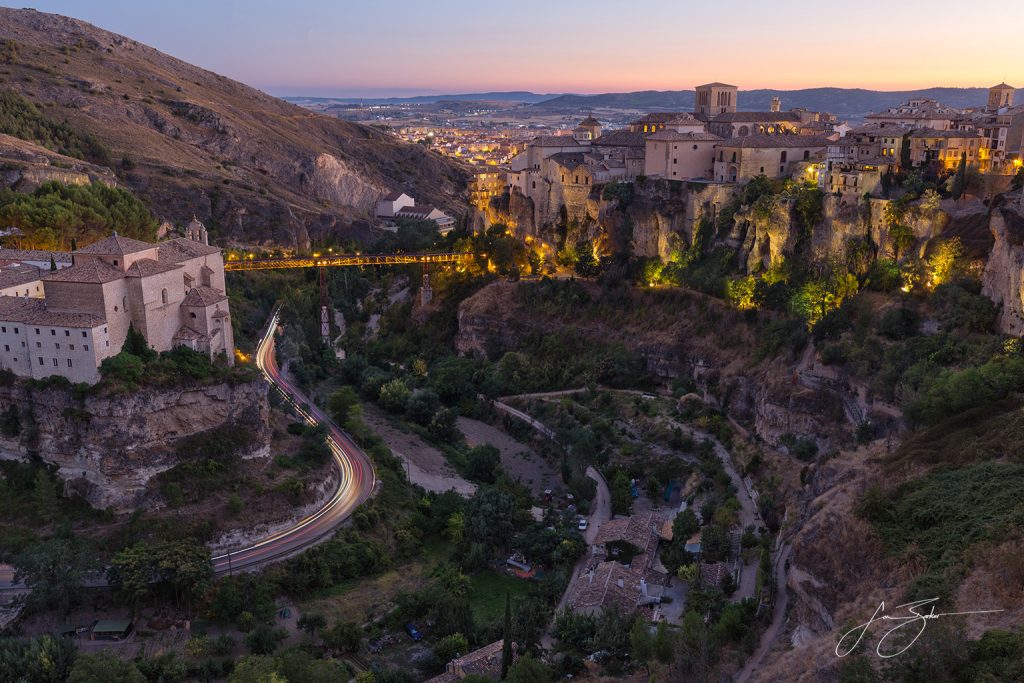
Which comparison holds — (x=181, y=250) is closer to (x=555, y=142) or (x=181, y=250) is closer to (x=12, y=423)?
(x=12, y=423)

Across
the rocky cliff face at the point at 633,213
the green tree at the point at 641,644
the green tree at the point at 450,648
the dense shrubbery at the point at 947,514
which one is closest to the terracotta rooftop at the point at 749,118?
the rocky cliff face at the point at 633,213

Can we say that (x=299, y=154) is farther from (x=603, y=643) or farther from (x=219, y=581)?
(x=603, y=643)

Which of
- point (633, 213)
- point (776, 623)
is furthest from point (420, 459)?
point (633, 213)

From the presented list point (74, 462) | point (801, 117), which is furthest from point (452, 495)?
point (801, 117)

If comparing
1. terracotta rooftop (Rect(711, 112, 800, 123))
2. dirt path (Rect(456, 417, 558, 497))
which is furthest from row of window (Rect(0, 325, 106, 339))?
terracotta rooftop (Rect(711, 112, 800, 123))
